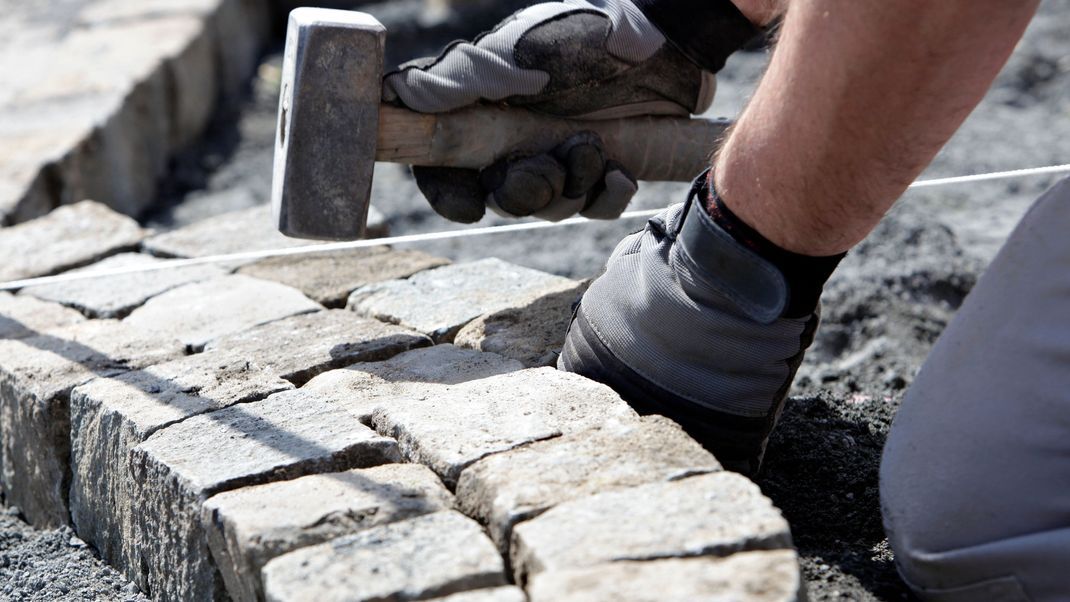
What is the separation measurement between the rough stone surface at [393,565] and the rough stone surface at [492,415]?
0.17m

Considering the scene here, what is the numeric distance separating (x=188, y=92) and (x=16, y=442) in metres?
→ 2.81

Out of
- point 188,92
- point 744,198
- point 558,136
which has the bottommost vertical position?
point 188,92

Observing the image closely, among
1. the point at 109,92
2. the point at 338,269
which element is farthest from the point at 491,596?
the point at 109,92

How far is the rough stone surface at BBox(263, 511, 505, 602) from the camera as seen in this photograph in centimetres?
143

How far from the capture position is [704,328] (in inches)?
70.5

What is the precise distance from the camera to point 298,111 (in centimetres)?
214

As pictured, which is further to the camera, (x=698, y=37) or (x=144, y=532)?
(x=698, y=37)

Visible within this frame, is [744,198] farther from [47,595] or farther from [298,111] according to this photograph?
[47,595]

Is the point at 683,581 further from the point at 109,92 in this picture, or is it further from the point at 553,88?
the point at 109,92

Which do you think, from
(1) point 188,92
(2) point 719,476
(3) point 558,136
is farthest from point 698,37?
(1) point 188,92

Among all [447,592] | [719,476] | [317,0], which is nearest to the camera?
[447,592]

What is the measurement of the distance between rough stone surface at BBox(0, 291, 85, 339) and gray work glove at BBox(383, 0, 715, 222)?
Result: 0.86 m

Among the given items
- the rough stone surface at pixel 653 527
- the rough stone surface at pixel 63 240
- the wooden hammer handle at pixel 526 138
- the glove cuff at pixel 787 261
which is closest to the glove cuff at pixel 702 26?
the wooden hammer handle at pixel 526 138

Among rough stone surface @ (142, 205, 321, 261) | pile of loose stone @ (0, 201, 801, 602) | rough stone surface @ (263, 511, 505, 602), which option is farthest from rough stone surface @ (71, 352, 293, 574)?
rough stone surface @ (142, 205, 321, 261)
